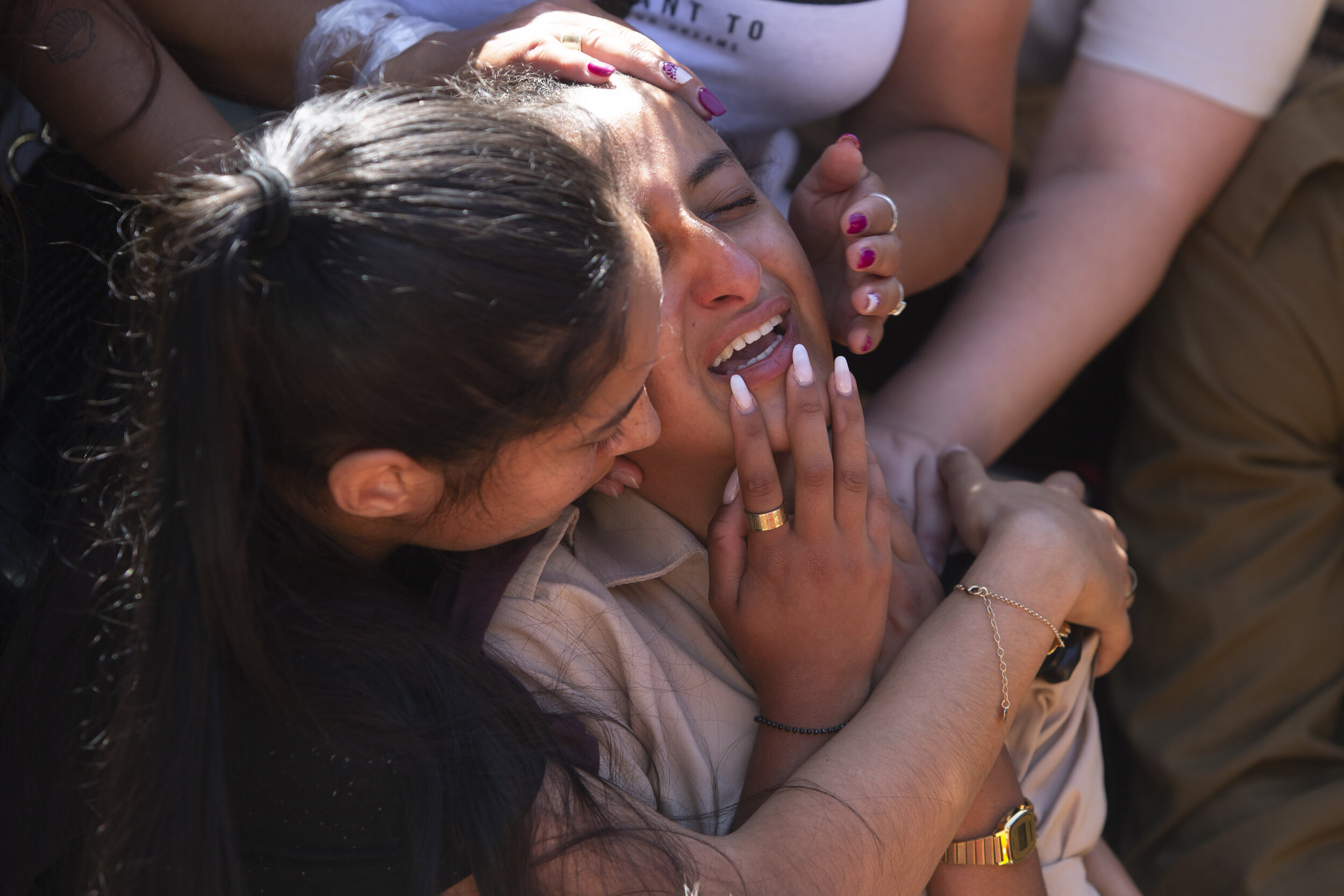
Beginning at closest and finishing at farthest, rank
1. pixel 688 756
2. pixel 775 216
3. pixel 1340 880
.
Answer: pixel 688 756 → pixel 775 216 → pixel 1340 880

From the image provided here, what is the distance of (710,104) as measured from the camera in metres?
1.41

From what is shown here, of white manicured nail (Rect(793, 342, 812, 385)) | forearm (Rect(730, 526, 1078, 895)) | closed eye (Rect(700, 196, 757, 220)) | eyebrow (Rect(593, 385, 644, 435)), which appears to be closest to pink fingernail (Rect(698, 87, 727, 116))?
closed eye (Rect(700, 196, 757, 220))

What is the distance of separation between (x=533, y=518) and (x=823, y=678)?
0.43 meters

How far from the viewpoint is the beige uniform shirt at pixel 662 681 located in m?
1.25

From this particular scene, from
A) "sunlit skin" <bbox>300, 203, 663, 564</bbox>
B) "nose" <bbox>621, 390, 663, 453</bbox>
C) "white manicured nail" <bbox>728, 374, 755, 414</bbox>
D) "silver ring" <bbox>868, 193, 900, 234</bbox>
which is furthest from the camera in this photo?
"silver ring" <bbox>868, 193, 900, 234</bbox>

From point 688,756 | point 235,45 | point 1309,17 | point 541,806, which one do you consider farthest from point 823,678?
point 1309,17

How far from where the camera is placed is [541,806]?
3.43 feet

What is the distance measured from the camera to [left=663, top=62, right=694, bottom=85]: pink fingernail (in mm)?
1329

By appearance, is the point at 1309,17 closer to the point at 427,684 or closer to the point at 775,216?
the point at 775,216

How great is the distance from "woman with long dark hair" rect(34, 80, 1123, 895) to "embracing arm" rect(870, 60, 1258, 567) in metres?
0.88

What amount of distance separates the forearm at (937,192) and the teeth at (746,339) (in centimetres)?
52

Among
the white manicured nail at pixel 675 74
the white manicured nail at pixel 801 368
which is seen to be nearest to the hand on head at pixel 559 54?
the white manicured nail at pixel 675 74

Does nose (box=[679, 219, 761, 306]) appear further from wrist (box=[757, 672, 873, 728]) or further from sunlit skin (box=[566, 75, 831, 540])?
wrist (box=[757, 672, 873, 728])

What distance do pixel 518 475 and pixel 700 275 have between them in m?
0.37
